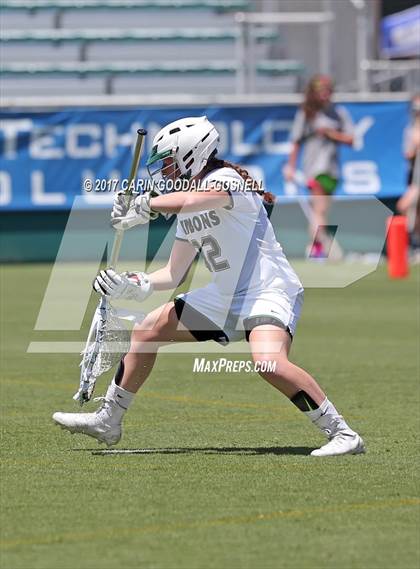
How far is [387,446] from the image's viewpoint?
8391 millimetres

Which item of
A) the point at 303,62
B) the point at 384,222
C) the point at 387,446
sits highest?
the point at 387,446

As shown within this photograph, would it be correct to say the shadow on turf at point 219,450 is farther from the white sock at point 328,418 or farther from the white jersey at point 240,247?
the white jersey at point 240,247

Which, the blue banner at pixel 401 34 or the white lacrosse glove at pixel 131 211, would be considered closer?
the white lacrosse glove at pixel 131 211

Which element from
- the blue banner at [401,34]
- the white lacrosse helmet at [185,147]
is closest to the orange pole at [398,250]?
the blue banner at [401,34]

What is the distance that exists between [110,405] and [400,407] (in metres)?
2.56

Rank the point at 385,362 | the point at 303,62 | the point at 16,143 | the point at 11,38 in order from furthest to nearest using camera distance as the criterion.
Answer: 1. the point at 303,62
2. the point at 11,38
3. the point at 16,143
4. the point at 385,362

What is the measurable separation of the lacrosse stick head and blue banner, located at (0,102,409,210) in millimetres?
12384

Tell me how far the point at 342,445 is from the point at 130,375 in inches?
50.2

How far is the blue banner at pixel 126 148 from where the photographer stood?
21.3 metres

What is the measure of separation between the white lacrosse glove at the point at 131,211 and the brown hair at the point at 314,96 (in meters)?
13.1

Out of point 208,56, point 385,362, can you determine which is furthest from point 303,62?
point 385,362

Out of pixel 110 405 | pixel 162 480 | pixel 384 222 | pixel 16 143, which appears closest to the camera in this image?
pixel 162 480

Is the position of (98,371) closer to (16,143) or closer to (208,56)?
(16,143)

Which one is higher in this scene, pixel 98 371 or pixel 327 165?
pixel 98 371
